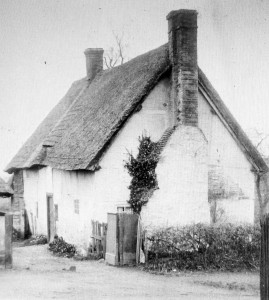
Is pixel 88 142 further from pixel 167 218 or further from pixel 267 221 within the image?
pixel 267 221

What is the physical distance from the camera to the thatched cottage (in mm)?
19359

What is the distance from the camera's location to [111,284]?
13.6 meters

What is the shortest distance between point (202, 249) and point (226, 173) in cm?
606

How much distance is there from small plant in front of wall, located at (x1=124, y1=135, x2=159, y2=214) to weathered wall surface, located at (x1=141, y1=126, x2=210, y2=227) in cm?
23

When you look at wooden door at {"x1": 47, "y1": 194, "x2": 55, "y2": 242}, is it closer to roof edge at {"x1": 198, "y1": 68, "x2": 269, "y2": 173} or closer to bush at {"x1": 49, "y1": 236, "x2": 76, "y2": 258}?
bush at {"x1": 49, "y1": 236, "x2": 76, "y2": 258}

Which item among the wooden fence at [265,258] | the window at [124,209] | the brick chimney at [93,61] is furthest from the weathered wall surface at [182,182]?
the brick chimney at [93,61]

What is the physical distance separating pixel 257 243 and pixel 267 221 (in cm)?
662

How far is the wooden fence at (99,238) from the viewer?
17953mm

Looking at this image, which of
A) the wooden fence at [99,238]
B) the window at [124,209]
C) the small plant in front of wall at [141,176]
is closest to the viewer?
the wooden fence at [99,238]

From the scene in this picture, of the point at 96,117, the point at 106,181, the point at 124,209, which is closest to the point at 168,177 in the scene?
the point at 124,209

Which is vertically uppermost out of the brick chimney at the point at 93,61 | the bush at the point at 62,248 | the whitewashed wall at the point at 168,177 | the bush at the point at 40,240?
the brick chimney at the point at 93,61

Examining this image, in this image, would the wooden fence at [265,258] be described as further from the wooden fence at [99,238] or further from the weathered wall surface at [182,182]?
the weathered wall surface at [182,182]

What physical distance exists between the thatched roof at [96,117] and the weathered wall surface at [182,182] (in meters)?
2.14

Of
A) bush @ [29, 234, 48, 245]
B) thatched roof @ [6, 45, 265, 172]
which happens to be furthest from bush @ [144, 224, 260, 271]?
bush @ [29, 234, 48, 245]
